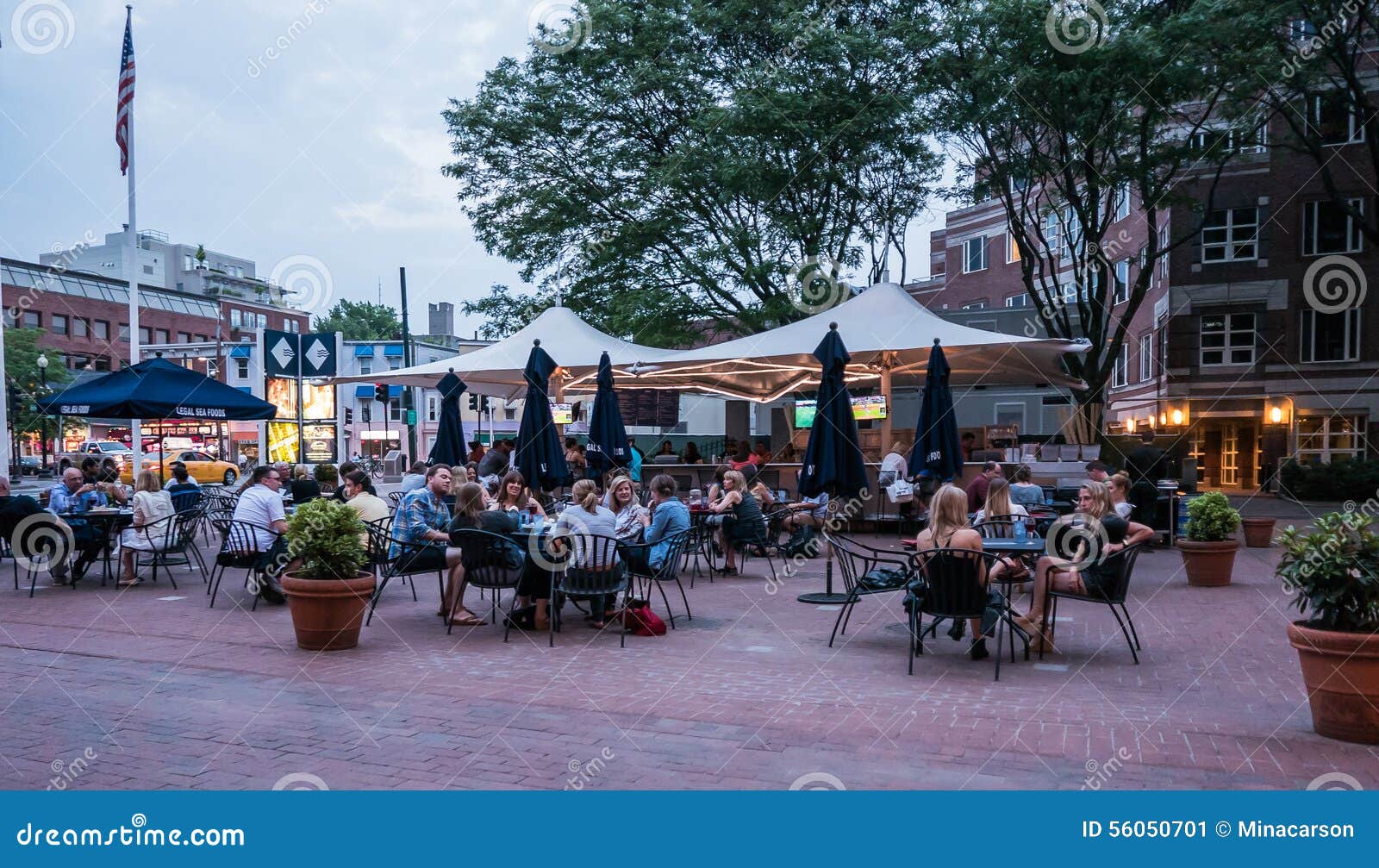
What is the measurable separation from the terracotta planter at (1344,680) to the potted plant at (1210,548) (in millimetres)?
6043

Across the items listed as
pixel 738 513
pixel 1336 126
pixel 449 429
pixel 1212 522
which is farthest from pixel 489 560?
pixel 1336 126

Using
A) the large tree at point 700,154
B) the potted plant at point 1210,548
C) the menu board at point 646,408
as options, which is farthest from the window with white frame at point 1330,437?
the potted plant at point 1210,548

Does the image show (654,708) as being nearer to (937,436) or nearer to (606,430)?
(937,436)

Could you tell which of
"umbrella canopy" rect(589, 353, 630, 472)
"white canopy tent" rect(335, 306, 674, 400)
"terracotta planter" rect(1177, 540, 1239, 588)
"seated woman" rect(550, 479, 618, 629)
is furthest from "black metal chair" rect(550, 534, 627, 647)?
"white canopy tent" rect(335, 306, 674, 400)

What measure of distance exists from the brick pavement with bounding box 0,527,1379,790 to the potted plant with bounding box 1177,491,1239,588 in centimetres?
198

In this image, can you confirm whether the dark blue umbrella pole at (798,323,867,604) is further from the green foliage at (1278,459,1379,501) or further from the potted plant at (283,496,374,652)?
the green foliage at (1278,459,1379,501)

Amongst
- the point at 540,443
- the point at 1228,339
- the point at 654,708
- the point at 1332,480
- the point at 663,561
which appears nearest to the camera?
the point at 654,708

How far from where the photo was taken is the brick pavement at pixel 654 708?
177 inches

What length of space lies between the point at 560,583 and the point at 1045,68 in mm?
14660

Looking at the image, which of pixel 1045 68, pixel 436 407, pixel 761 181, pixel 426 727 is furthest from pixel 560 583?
pixel 436 407

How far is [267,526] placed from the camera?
9328 millimetres

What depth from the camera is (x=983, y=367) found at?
15797mm

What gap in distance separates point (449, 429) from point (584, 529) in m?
7.97

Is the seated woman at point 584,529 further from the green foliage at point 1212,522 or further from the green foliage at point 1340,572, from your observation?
the green foliage at point 1212,522
